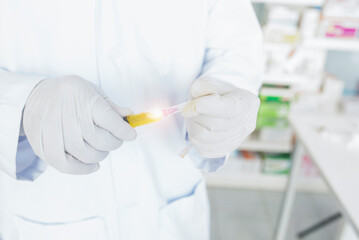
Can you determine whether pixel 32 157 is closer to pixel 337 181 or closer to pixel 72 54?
pixel 72 54

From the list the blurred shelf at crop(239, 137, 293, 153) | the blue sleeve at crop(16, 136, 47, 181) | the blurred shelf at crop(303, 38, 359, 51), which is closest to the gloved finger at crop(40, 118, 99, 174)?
the blue sleeve at crop(16, 136, 47, 181)

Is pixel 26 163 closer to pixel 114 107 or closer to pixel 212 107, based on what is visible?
pixel 114 107

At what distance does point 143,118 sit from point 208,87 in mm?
144

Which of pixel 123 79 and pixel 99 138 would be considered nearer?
pixel 99 138

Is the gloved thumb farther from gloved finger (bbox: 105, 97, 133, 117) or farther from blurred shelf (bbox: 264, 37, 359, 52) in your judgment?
blurred shelf (bbox: 264, 37, 359, 52)

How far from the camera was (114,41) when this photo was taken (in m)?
0.67

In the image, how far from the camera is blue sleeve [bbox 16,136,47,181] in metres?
0.67

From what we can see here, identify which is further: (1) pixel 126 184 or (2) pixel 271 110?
(2) pixel 271 110

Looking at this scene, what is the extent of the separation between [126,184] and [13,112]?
294 millimetres

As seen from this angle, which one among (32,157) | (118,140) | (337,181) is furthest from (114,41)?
(337,181)

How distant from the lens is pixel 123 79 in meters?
0.70

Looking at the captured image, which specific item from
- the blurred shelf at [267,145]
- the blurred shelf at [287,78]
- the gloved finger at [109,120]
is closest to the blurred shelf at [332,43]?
the blurred shelf at [287,78]

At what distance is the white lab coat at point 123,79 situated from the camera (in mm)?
647

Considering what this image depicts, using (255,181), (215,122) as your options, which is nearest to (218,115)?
(215,122)
